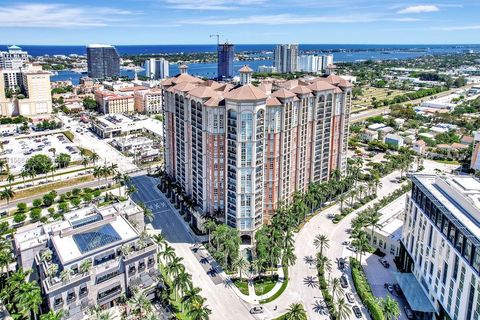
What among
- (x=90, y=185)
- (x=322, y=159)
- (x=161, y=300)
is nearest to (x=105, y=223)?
(x=161, y=300)

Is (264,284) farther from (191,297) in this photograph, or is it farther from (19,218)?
(19,218)

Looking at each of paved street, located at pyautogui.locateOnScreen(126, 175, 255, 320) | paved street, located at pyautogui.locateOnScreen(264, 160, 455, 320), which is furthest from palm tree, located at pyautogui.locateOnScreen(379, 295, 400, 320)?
paved street, located at pyautogui.locateOnScreen(126, 175, 255, 320)

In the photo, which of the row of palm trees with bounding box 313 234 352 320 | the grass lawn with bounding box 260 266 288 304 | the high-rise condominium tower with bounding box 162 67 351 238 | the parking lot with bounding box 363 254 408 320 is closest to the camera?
the row of palm trees with bounding box 313 234 352 320

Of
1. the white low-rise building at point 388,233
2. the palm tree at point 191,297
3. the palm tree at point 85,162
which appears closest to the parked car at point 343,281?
the white low-rise building at point 388,233

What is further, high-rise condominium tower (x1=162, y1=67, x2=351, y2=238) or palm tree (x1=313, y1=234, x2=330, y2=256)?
high-rise condominium tower (x1=162, y1=67, x2=351, y2=238)

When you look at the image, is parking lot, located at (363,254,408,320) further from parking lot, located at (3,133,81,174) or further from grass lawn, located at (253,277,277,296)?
parking lot, located at (3,133,81,174)

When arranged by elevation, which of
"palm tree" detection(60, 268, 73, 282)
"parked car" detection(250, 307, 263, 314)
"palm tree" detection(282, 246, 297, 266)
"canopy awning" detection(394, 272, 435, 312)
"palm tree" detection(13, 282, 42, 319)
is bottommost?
"parked car" detection(250, 307, 263, 314)

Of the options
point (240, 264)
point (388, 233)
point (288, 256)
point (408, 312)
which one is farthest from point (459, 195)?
point (240, 264)

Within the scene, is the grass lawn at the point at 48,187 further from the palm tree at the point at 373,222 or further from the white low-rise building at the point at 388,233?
the white low-rise building at the point at 388,233
